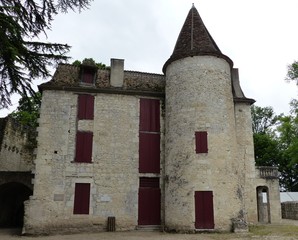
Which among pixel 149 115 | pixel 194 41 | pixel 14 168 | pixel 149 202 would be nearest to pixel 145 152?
pixel 149 115

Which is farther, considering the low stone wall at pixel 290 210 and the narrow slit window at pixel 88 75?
the low stone wall at pixel 290 210

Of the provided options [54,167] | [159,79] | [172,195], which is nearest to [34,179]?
[54,167]

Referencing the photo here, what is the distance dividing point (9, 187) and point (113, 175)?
6.02m

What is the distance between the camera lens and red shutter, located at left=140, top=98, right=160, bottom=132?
50.5ft

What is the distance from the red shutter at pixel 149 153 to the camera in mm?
14805

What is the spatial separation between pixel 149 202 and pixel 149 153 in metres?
2.30

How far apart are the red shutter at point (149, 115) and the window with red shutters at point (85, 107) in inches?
97.3

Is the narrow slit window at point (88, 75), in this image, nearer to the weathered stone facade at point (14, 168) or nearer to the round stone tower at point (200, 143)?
the round stone tower at point (200, 143)

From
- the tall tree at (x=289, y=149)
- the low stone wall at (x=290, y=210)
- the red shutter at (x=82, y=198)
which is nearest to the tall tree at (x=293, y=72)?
the tall tree at (x=289, y=149)

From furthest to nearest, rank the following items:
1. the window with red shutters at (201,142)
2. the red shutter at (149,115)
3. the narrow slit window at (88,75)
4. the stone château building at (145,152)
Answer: the narrow slit window at (88,75)
the red shutter at (149,115)
the window with red shutters at (201,142)
the stone château building at (145,152)

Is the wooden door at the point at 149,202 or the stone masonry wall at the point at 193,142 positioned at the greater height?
the stone masonry wall at the point at 193,142

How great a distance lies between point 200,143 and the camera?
13.8 meters

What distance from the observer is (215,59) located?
589 inches

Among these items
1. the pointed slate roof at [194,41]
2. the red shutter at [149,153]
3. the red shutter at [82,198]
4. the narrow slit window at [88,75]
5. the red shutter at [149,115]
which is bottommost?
the red shutter at [82,198]
